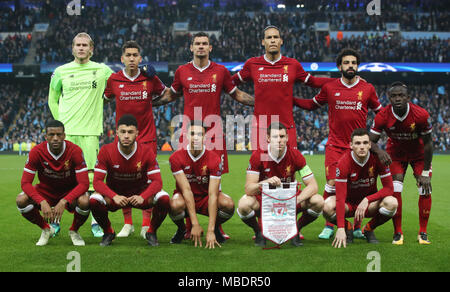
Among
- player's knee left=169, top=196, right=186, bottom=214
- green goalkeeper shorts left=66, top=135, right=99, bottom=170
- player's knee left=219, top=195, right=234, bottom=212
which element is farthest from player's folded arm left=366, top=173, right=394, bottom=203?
green goalkeeper shorts left=66, top=135, right=99, bottom=170

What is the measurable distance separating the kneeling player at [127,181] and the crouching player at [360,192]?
1.93 meters

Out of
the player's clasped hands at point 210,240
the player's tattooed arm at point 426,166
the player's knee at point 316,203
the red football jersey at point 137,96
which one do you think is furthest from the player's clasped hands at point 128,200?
the player's tattooed arm at point 426,166

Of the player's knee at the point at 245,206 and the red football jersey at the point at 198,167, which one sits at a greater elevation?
the red football jersey at the point at 198,167

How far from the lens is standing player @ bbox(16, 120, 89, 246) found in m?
5.75

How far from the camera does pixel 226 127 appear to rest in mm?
29875

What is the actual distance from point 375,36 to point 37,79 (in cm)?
2186

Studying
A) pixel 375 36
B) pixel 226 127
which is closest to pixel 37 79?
pixel 226 127

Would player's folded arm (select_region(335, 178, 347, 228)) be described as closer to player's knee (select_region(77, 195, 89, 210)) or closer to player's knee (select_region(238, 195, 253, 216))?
player's knee (select_region(238, 195, 253, 216))

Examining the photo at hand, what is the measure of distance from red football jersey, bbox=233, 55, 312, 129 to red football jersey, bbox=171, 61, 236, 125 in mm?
484

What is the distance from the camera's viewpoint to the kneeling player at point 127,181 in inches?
224

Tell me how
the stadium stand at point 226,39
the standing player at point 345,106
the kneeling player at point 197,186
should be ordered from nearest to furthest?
the kneeling player at point 197,186 → the standing player at point 345,106 → the stadium stand at point 226,39

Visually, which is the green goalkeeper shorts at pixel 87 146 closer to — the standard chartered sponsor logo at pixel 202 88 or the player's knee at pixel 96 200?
the player's knee at pixel 96 200

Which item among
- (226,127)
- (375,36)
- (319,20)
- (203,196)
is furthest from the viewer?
(319,20)

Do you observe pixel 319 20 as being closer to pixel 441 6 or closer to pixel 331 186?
pixel 441 6
